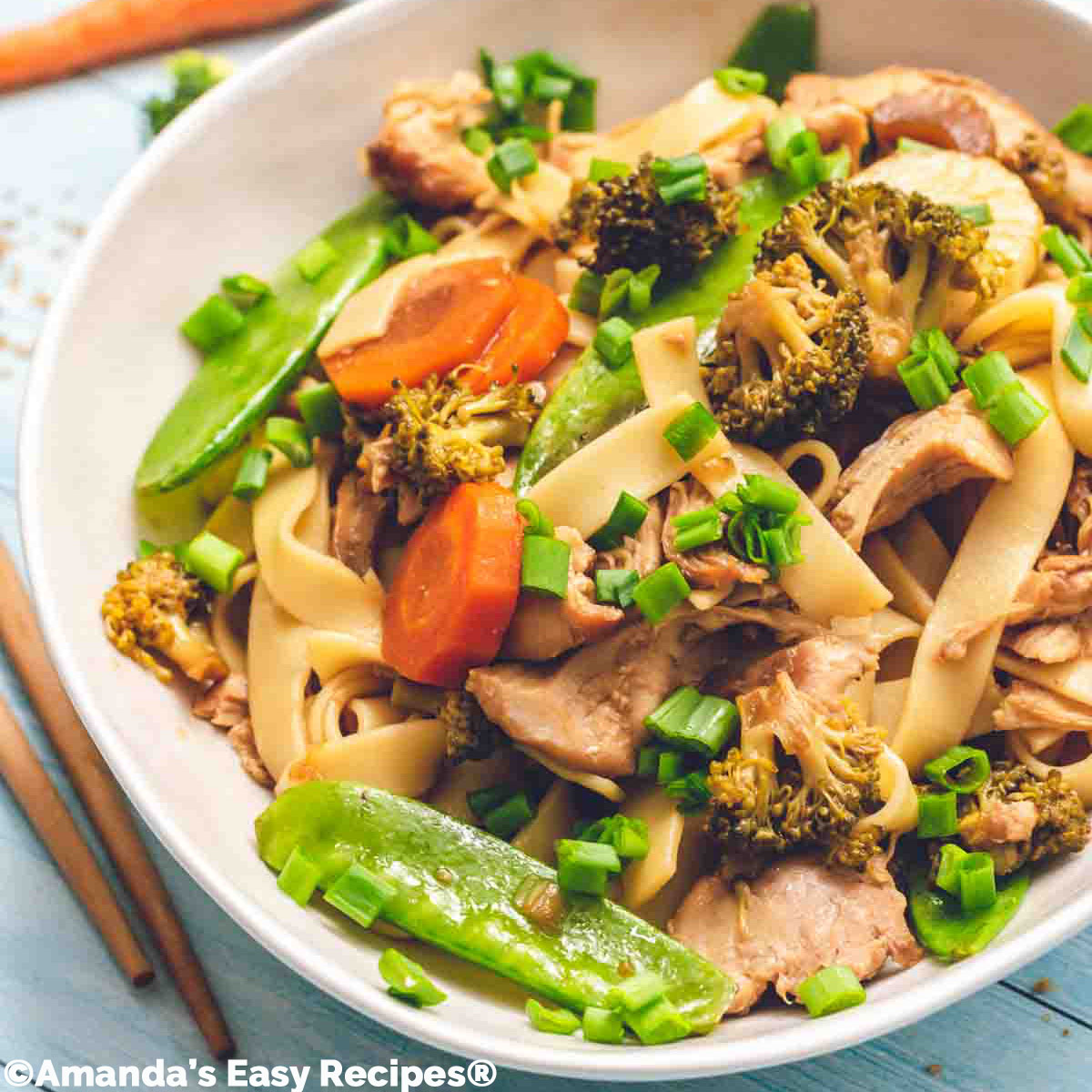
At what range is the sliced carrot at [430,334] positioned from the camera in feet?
13.8

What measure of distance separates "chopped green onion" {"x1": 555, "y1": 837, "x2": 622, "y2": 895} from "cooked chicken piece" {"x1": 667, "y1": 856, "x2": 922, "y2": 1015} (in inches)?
11.9

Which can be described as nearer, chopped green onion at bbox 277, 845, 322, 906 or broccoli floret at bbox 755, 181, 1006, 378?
chopped green onion at bbox 277, 845, 322, 906

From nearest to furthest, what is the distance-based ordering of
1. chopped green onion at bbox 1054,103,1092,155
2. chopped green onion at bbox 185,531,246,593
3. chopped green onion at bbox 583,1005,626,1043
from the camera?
chopped green onion at bbox 583,1005,626,1043, chopped green onion at bbox 185,531,246,593, chopped green onion at bbox 1054,103,1092,155

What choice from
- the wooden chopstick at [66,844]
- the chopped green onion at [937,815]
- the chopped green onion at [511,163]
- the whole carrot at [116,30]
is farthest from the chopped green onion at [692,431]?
the whole carrot at [116,30]

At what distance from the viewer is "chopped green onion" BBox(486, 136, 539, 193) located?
471 cm

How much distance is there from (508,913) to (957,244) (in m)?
2.27

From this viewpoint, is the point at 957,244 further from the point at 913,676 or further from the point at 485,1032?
the point at 485,1032

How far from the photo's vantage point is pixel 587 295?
442 centimetres

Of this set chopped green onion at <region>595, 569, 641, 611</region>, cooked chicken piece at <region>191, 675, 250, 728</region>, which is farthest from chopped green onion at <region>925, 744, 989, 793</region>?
cooked chicken piece at <region>191, 675, 250, 728</region>

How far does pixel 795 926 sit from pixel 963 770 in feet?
2.23

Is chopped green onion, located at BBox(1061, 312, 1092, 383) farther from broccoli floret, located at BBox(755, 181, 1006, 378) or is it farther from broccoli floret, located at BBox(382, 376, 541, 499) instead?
broccoli floret, located at BBox(382, 376, 541, 499)

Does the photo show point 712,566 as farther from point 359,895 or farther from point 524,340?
point 359,895

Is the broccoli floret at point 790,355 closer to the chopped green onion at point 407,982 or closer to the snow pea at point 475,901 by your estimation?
the snow pea at point 475,901

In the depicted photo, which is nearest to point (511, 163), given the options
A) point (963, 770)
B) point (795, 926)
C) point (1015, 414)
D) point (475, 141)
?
point (475, 141)
